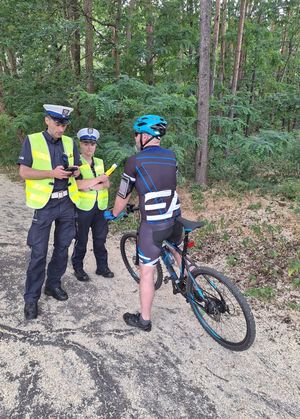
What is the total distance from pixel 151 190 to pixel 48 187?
4.00 ft

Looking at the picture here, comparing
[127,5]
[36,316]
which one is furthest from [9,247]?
[127,5]

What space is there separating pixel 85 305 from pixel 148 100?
4605 mm

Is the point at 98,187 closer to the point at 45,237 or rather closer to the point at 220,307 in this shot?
the point at 45,237

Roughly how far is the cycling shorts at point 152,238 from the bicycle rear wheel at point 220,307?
524 mm

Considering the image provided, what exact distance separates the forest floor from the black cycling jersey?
4.73 feet

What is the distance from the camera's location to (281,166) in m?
9.05

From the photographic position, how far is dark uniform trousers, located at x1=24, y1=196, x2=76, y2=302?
3.65m

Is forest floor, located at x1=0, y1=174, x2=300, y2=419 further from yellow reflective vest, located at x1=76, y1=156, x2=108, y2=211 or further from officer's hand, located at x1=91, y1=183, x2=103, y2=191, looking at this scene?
officer's hand, located at x1=91, y1=183, x2=103, y2=191

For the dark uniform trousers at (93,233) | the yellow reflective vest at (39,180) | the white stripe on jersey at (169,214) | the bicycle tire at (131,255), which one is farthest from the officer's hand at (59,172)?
the bicycle tire at (131,255)

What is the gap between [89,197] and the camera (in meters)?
4.32

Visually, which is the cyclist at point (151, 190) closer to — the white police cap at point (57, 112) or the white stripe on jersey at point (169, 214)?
the white stripe on jersey at point (169, 214)

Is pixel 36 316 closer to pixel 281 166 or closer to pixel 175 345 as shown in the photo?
pixel 175 345

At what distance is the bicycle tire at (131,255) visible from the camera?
467 centimetres

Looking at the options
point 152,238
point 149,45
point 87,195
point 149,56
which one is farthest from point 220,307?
point 149,45
